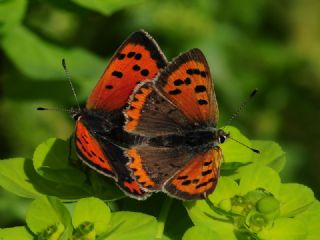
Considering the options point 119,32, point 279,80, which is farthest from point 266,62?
point 119,32

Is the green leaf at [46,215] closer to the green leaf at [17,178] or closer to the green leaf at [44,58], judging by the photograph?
the green leaf at [17,178]

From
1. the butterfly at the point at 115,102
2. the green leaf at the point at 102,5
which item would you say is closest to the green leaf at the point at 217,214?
→ the butterfly at the point at 115,102

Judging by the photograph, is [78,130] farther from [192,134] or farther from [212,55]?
[212,55]

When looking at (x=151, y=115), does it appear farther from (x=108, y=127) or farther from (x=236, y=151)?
(x=236, y=151)

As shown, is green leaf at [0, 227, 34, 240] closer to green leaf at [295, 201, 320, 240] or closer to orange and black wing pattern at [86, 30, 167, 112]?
orange and black wing pattern at [86, 30, 167, 112]

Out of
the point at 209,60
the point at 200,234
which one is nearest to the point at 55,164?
the point at 200,234

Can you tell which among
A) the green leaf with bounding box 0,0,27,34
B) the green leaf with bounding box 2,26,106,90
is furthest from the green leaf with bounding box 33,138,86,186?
the green leaf with bounding box 2,26,106,90
